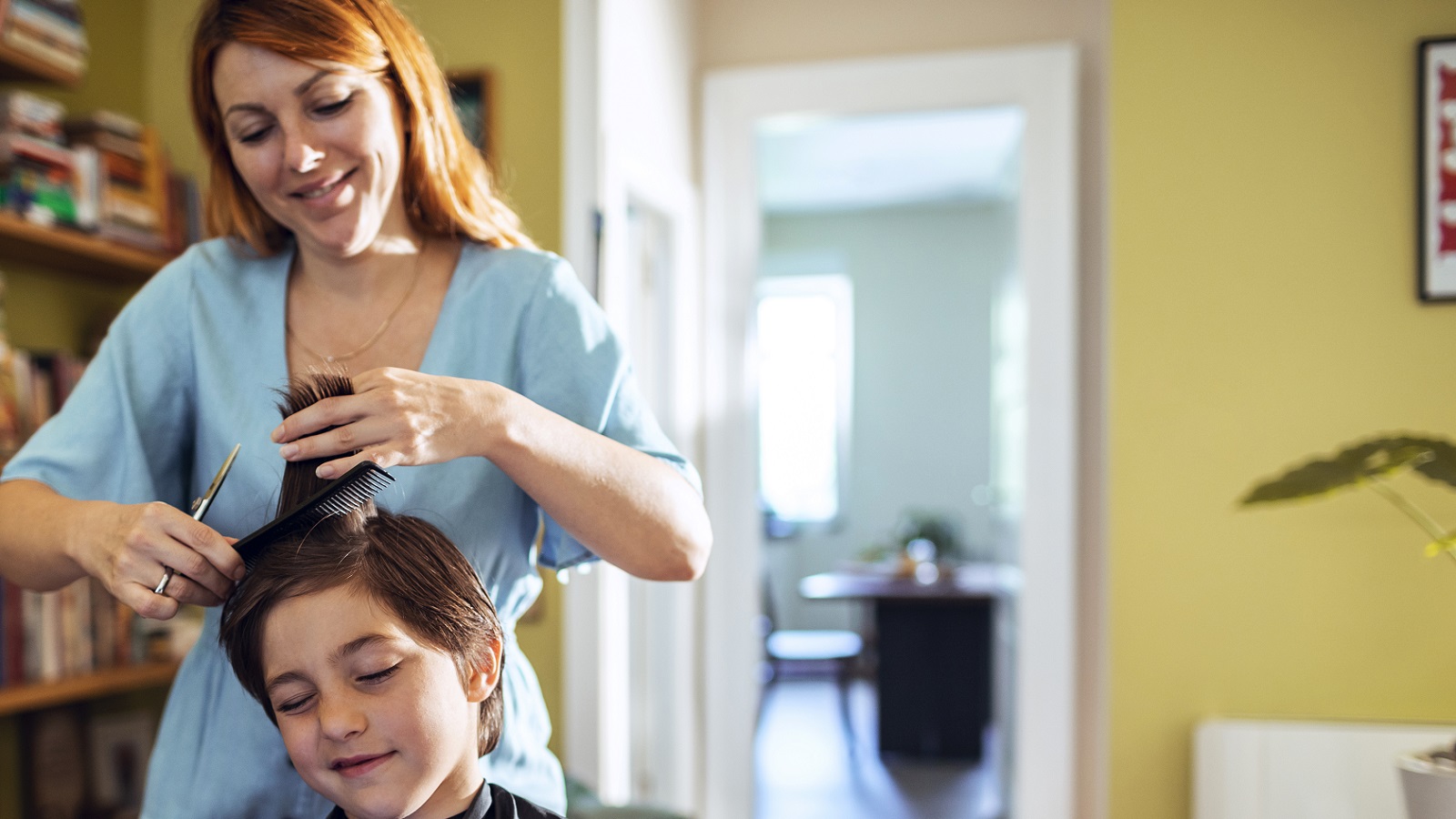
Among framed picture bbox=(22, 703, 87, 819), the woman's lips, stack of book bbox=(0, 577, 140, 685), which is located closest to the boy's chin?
the woman's lips

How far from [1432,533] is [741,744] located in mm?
1963

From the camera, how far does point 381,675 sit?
0.77m

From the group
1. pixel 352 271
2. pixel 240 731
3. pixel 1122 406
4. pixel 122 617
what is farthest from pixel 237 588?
pixel 1122 406

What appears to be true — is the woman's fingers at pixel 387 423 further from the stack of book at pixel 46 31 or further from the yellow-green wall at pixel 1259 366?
the yellow-green wall at pixel 1259 366

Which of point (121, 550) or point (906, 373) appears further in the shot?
point (906, 373)

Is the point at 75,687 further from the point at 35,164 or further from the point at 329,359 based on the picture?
the point at 329,359

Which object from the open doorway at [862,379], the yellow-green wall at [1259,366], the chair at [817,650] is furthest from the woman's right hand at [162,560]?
the open doorway at [862,379]

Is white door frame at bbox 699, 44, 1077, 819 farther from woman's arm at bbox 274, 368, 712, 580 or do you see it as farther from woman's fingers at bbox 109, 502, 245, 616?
woman's fingers at bbox 109, 502, 245, 616

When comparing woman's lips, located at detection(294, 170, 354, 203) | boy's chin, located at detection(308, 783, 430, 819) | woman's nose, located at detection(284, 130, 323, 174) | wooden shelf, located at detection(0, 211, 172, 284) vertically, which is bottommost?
boy's chin, located at detection(308, 783, 430, 819)

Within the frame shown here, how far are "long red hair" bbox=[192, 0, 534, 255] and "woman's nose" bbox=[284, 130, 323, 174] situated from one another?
0.19ft

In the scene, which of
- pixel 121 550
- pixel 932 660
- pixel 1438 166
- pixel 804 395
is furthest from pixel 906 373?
pixel 121 550

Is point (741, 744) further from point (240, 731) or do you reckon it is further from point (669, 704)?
point (240, 731)

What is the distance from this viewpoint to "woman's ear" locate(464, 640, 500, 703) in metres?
0.82

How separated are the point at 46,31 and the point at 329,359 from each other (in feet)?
5.77
